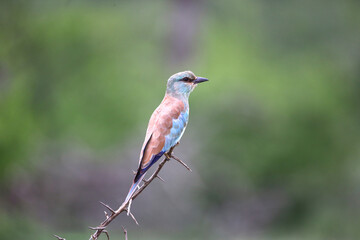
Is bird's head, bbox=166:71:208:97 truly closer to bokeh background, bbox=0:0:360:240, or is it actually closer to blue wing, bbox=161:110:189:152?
blue wing, bbox=161:110:189:152

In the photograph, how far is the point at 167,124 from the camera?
12.0ft

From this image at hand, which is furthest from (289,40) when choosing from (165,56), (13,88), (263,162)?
(13,88)

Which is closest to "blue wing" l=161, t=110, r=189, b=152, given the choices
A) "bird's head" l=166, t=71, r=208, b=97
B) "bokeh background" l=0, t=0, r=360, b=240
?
"bird's head" l=166, t=71, r=208, b=97

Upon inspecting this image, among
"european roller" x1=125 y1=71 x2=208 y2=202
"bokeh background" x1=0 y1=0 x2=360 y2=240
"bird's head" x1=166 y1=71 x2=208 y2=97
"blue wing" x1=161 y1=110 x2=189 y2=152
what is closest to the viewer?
"european roller" x1=125 y1=71 x2=208 y2=202

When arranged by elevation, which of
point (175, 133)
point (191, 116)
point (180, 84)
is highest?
point (191, 116)

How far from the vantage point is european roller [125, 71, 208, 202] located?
3.43m

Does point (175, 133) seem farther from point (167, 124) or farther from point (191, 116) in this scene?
point (191, 116)

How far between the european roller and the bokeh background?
14.7 ft

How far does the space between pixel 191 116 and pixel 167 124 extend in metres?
7.03

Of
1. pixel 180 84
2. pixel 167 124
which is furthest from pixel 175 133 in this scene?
pixel 180 84

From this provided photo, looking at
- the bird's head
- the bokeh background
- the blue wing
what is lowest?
the blue wing

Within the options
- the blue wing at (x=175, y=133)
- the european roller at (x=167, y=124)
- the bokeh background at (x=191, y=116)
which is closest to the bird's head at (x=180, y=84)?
the european roller at (x=167, y=124)

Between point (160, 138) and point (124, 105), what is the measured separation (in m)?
7.86

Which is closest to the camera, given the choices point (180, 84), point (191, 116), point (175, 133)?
point (175, 133)
